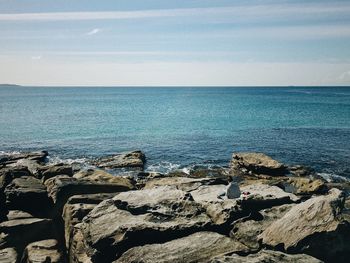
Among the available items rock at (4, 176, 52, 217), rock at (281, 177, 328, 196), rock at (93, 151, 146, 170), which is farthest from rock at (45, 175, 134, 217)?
rock at (93, 151, 146, 170)

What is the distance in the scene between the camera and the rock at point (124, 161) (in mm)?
44469

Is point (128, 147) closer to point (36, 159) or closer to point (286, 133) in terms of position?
point (36, 159)

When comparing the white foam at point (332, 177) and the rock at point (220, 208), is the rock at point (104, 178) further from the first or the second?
the white foam at point (332, 177)

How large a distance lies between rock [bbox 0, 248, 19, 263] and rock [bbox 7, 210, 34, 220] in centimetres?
326

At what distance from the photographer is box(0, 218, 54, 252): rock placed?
755 inches

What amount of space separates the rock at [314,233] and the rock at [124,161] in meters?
29.9

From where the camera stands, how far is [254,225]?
54.3 ft

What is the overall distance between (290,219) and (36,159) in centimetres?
3743

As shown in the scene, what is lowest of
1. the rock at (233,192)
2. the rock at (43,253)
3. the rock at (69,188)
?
the rock at (43,253)

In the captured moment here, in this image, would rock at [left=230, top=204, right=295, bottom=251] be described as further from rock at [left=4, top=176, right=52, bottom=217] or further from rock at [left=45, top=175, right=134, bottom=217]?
rock at [left=4, top=176, right=52, bottom=217]

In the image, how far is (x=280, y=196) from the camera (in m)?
19.4

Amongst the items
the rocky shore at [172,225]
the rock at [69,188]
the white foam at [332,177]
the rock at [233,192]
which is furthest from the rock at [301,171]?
the rock at [233,192]

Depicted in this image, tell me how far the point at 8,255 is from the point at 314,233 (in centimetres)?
1348

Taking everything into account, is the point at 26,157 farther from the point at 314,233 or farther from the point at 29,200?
the point at 314,233
